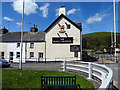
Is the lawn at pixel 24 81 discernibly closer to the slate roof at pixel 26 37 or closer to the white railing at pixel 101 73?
the white railing at pixel 101 73

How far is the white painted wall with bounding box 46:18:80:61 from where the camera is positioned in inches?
738

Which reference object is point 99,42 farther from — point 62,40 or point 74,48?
point 62,40

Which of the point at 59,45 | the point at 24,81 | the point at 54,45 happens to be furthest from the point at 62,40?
the point at 24,81

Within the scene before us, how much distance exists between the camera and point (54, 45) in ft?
62.7

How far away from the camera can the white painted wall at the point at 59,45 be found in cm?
1873

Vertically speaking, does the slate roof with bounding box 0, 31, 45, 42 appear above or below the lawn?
above

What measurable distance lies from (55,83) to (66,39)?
15241 mm

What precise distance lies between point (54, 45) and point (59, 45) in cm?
108

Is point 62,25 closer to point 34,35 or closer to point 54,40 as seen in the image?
point 54,40

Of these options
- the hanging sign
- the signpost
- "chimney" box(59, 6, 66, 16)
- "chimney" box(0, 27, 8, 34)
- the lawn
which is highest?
"chimney" box(59, 6, 66, 16)

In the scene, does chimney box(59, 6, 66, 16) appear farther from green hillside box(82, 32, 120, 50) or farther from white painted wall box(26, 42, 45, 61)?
green hillside box(82, 32, 120, 50)

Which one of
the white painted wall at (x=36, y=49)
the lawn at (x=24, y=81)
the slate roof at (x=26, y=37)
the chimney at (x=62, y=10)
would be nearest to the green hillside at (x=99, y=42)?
the chimney at (x=62, y=10)

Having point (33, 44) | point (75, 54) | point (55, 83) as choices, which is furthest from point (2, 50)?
point (55, 83)

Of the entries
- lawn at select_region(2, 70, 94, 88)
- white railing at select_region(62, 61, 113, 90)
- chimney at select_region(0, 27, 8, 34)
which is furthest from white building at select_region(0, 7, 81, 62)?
lawn at select_region(2, 70, 94, 88)
